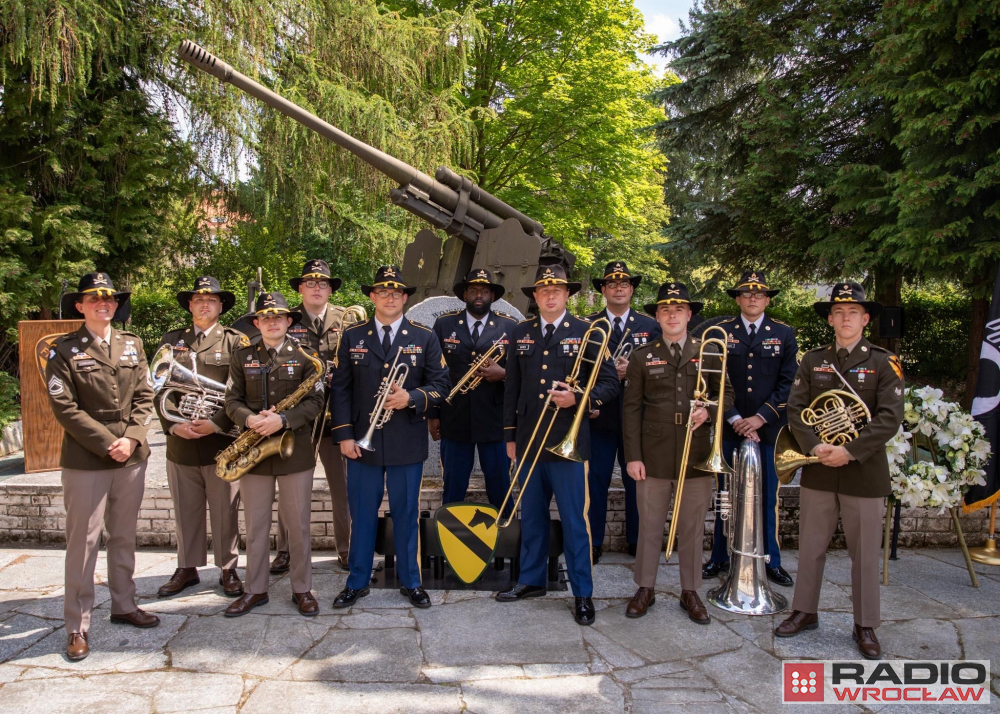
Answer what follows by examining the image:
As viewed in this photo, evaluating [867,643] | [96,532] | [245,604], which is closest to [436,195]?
[245,604]

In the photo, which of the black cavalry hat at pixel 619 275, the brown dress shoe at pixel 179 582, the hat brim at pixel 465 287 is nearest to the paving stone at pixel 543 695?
the brown dress shoe at pixel 179 582

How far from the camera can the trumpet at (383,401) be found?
4.89 meters

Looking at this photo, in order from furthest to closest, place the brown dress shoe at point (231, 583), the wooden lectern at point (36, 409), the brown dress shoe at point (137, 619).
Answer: the wooden lectern at point (36, 409) → the brown dress shoe at point (231, 583) → the brown dress shoe at point (137, 619)

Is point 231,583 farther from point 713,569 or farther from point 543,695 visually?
point 713,569

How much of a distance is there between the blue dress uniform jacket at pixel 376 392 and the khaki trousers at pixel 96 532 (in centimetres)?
133

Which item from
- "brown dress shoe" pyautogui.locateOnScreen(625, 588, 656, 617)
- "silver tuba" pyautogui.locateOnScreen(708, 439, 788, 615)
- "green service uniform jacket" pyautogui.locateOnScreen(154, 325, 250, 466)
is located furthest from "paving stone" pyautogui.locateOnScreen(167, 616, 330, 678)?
"silver tuba" pyautogui.locateOnScreen(708, 439, 788, 615)

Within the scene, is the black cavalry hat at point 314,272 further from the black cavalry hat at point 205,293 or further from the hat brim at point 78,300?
the hat brim at point 78,300

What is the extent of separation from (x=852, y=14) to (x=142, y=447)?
38.4 ft

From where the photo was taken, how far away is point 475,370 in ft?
18.5

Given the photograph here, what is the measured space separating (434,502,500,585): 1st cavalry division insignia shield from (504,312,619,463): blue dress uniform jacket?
0.53m

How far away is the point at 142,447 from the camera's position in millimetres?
4672

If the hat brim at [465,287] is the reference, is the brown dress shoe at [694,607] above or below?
below

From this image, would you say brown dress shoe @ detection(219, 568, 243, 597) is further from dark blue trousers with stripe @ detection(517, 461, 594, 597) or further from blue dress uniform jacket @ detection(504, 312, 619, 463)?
blue dress uniform jacket @ detection(504, 312, 619, 463)

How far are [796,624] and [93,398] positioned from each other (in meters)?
4.52
